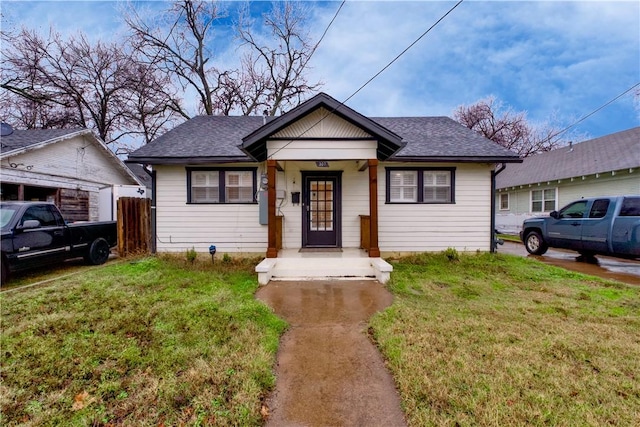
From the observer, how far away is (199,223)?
788cm

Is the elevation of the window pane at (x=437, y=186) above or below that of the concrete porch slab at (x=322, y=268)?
above

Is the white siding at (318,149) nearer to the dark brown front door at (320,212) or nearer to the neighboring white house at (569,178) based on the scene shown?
the dark brown front door at (320,212)

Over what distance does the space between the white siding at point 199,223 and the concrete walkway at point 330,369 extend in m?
3.34

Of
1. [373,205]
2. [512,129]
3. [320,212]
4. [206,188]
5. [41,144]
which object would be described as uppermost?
[512,129]

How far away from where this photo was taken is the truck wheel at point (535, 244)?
9.30m

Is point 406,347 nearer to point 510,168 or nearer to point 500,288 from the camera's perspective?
point 500,288

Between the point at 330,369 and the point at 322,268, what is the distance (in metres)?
3.37

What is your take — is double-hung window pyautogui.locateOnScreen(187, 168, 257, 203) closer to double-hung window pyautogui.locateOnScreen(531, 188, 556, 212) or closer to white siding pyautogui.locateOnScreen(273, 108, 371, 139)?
white siding pyautogui.locateOnScreen(273, 108, 371, 139)

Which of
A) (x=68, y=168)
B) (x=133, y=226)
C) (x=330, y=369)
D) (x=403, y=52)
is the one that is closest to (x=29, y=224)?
(x=133, y=226)

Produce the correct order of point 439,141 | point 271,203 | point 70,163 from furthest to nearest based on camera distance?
1. point 70,163
2. point 439,141
3. point 271,203

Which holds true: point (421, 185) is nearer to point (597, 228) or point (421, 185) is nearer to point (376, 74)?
point (376, 74)

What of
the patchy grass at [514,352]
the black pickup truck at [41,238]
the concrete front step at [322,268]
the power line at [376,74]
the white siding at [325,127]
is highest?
the power line at [376,74]

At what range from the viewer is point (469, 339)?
3.20 m

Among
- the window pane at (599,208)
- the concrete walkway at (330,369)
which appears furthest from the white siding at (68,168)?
the window pane at (599,208)
